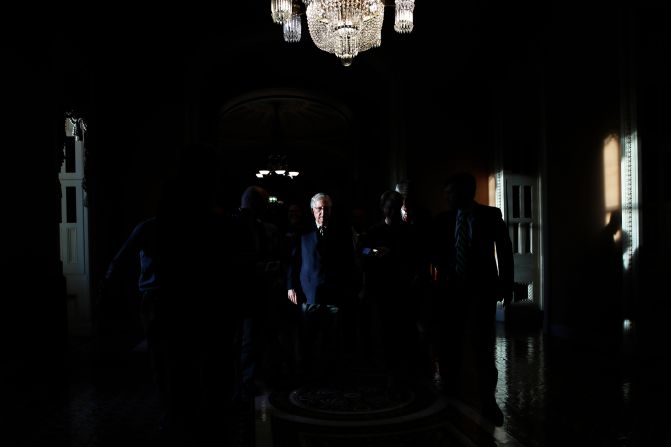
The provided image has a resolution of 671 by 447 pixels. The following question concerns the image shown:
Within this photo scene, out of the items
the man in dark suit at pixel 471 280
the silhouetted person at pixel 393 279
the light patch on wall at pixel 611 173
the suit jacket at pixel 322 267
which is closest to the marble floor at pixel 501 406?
the man in dark suit at pixel 471 280

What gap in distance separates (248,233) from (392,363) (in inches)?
76.1

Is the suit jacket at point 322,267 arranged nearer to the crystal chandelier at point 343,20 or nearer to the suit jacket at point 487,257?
the suit jacket at point 487,257

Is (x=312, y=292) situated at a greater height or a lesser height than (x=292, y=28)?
lesser

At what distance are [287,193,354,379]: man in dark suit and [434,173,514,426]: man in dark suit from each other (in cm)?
85

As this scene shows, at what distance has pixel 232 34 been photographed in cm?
784

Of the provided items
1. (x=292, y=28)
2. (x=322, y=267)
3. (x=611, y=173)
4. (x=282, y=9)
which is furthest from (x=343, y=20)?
(x=611, y=173)

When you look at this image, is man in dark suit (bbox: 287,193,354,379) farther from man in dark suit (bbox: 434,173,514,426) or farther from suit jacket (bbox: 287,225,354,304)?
man in dark suit (bbox: 434,173,514,426)

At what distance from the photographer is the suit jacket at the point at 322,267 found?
437 cm

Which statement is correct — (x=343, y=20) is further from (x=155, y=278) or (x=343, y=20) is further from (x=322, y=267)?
(x=155, y=278)

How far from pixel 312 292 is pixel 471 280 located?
4.45 feet

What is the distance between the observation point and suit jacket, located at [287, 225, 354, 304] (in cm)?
437

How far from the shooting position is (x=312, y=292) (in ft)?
14.4

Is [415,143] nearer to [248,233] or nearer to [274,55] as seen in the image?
[274,55]

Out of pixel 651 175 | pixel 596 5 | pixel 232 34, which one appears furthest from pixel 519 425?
pixel 232 34
